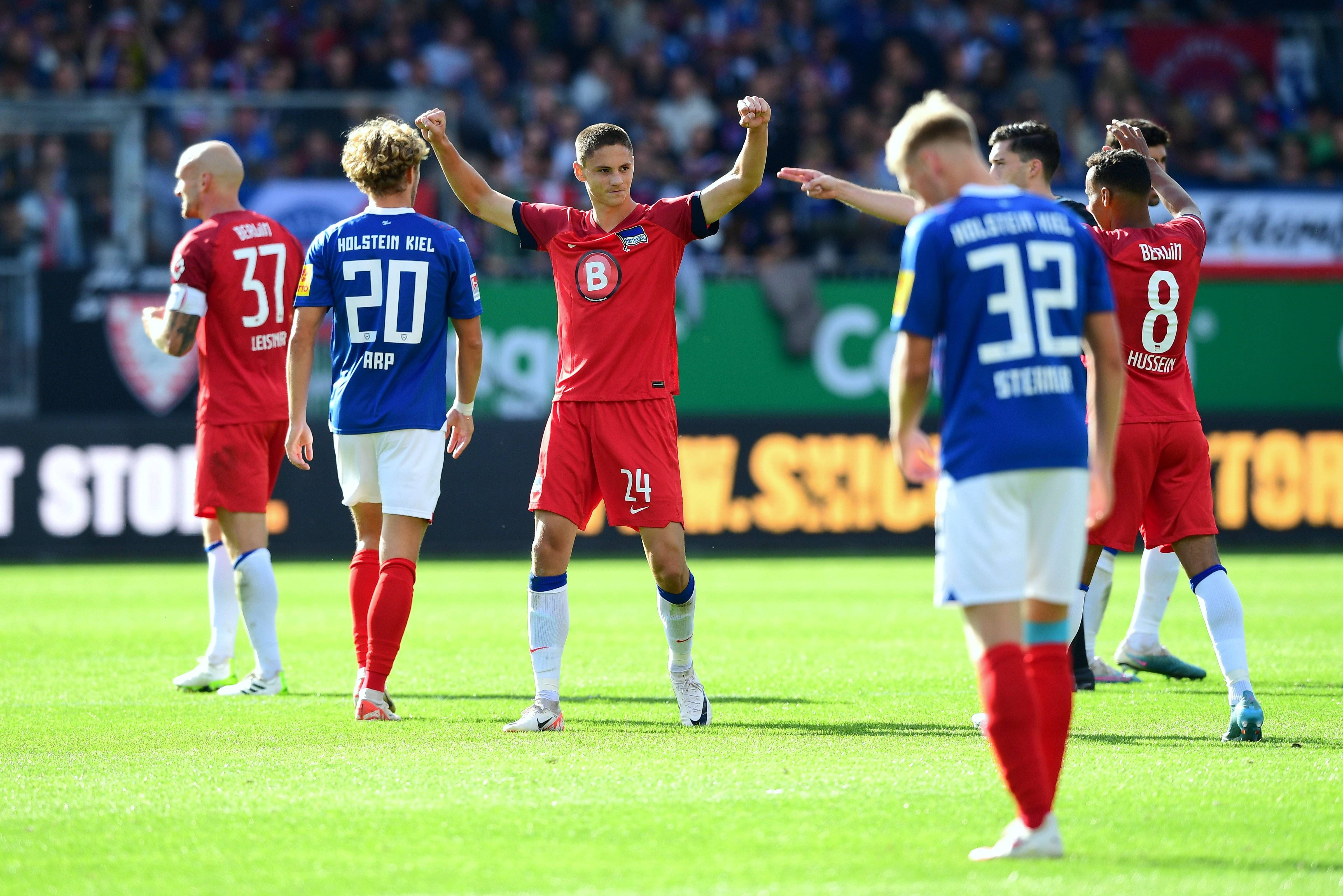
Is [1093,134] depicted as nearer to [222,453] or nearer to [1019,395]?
[222,453]

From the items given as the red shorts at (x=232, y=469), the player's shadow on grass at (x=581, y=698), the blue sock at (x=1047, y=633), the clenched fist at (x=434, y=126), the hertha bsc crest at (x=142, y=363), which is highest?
the clenched fist at (x=434, y=126)

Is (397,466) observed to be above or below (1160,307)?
below

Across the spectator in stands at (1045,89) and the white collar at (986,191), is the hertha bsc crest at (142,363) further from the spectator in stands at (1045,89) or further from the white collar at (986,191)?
the white collar at (986,191)

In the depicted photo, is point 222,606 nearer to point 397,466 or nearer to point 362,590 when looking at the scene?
point 362,590

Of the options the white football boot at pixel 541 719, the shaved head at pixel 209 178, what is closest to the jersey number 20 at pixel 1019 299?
the white football boot at pixel 541 719

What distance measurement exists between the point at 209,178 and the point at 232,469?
150 centimetres

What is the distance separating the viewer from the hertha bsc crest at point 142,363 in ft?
55.8

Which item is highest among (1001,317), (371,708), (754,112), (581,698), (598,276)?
(754,112)

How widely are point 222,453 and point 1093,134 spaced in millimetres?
15061

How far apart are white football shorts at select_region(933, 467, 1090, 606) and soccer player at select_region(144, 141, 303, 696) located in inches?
175

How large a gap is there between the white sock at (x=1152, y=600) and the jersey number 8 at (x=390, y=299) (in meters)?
4.07

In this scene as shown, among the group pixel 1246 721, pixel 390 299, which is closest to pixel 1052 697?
pixel 1246 721

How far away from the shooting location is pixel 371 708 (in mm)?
6871

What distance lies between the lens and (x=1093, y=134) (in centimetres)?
2027
